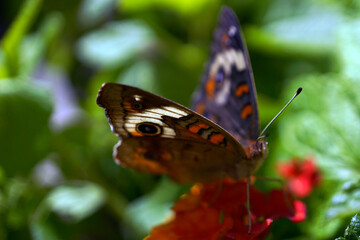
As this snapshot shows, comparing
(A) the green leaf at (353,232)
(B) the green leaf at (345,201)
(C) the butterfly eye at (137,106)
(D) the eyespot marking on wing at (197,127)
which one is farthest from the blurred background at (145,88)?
(C) the butterfly eye at (137,106)

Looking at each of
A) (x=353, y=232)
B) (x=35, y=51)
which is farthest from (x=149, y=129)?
(x=35, y=51)

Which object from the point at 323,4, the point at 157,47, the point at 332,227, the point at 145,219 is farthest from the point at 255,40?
the point at 332,227

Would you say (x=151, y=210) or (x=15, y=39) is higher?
(x=15, y=39)

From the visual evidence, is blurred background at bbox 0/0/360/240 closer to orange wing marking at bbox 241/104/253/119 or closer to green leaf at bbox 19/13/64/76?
green leaf at bbox 19/13/64/76

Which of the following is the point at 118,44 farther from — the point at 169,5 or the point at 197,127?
the point at 197,127

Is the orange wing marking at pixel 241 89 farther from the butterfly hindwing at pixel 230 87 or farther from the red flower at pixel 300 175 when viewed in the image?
the red flower at pixel 300 175
